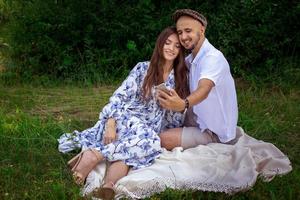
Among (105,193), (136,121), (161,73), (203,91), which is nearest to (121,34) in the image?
(161,73)

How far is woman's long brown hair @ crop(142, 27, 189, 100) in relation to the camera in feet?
13.9

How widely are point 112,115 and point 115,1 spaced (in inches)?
134

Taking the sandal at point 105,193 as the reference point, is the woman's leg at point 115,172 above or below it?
above

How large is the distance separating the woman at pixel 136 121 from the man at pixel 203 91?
→ 113 millimetres

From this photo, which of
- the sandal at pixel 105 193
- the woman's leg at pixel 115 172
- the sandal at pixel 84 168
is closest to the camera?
the sandal at pixel 105 193

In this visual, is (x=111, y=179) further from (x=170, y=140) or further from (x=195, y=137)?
(x=195, y=137)

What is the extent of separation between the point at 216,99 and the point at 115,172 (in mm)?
1010

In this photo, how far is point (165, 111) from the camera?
4.39 meters

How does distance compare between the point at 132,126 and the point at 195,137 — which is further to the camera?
the point at 195,137

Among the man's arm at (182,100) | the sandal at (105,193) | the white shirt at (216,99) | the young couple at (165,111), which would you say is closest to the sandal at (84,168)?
the young couple at (165,111)

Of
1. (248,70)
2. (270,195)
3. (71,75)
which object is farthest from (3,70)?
(270,195)

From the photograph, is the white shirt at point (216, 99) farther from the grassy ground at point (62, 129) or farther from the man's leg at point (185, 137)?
the grassy ground at point (62, 129)

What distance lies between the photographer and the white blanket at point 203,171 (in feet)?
12.1

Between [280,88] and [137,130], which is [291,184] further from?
[280,88]
